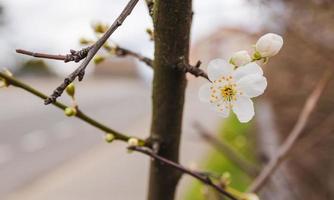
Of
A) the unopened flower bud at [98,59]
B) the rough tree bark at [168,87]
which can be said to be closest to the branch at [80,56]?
the rough tree bark at [168,87]

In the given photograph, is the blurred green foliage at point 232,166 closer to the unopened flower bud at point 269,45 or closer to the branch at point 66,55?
the unopened flower bud at point 269,45

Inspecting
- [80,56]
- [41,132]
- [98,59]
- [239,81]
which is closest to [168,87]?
[239,81]

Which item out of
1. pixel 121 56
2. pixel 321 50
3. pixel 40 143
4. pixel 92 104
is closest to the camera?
pixel 121 56

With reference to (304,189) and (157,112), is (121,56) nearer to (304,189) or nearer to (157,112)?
(157,112)

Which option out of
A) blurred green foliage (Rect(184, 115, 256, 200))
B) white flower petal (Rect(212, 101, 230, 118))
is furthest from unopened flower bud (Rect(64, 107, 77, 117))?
blurred green foliage (Rect(184, 115, 256, 200))

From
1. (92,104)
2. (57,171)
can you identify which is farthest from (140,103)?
(57,171)

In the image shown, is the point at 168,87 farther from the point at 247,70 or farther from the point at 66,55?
the point at 66,55

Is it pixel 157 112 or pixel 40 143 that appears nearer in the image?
pixel 157 112
